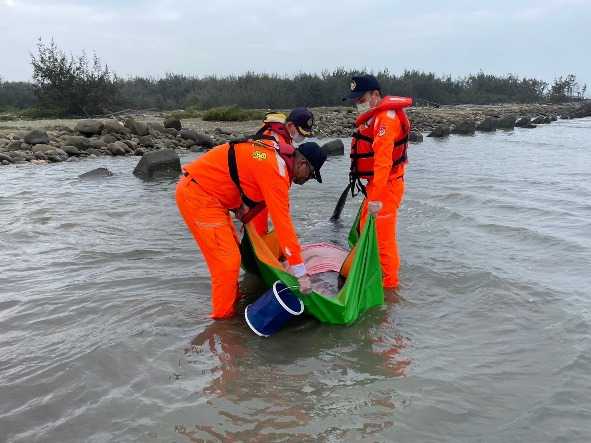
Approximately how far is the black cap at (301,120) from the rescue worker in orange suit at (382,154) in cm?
99

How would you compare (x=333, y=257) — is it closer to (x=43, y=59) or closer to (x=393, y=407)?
(x=393, y=407)

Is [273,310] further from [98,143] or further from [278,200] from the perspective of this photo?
[98,143]

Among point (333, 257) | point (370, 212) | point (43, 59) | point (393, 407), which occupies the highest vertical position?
point (43, 59)

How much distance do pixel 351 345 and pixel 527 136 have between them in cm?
2791

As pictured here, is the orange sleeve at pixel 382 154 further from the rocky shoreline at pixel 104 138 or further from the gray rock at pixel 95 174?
the rocky shoreline at pixel 104 138

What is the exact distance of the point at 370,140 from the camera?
6.12 m

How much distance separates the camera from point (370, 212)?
5480 mm

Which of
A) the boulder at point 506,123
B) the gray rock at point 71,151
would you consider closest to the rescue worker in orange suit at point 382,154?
the gray rock at point 71,151

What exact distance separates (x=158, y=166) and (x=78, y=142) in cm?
548

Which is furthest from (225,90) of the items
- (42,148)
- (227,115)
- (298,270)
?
(298,270)

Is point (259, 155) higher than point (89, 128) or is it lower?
lower

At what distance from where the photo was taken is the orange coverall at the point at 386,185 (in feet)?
18.3

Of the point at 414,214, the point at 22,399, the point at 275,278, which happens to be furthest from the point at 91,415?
the point at 414,214

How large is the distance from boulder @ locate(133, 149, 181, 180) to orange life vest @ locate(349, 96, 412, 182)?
848 centimetres
